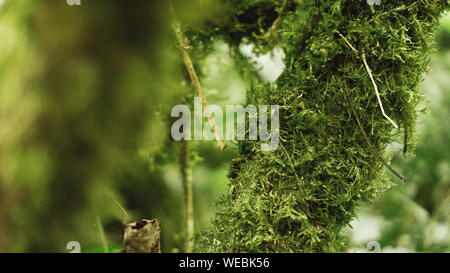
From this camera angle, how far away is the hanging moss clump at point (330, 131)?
67 centimetres

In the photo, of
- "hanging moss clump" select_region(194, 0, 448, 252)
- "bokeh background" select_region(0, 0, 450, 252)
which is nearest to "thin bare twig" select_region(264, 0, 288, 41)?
"bokeh background" select_region(0, 0, 450, 252)

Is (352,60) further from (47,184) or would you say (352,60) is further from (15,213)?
(15,213)

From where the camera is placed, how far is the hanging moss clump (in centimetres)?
67

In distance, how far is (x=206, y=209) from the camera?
63.8 inches

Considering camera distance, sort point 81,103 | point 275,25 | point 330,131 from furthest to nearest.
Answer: point 81,103 → point 275,25 → point 330,131

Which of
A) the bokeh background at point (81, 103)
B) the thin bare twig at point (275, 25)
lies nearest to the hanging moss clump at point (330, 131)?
the thin bare twig at point (275, 25)

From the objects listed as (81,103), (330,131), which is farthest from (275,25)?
(81,103)

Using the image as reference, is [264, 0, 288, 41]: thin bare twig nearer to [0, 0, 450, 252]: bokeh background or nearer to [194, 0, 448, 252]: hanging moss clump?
[0, 0, 450, 252]: bokeh background

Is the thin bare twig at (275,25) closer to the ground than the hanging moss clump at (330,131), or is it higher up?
higher up

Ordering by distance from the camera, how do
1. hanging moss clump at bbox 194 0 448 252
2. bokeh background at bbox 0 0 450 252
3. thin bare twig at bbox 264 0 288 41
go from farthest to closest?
bokeh background at bbox 0 0 450 252, thin bare twig at bbox 264 0 288 41, hanging moss clump at bbox 194 0 448 252

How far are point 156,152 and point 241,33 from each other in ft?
1.65

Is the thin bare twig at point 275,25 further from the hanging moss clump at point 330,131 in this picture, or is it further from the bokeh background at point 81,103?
the hanging moss clump at point 330,131

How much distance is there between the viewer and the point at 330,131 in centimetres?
71

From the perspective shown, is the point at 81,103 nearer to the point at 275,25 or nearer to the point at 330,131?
the point at 275,25
